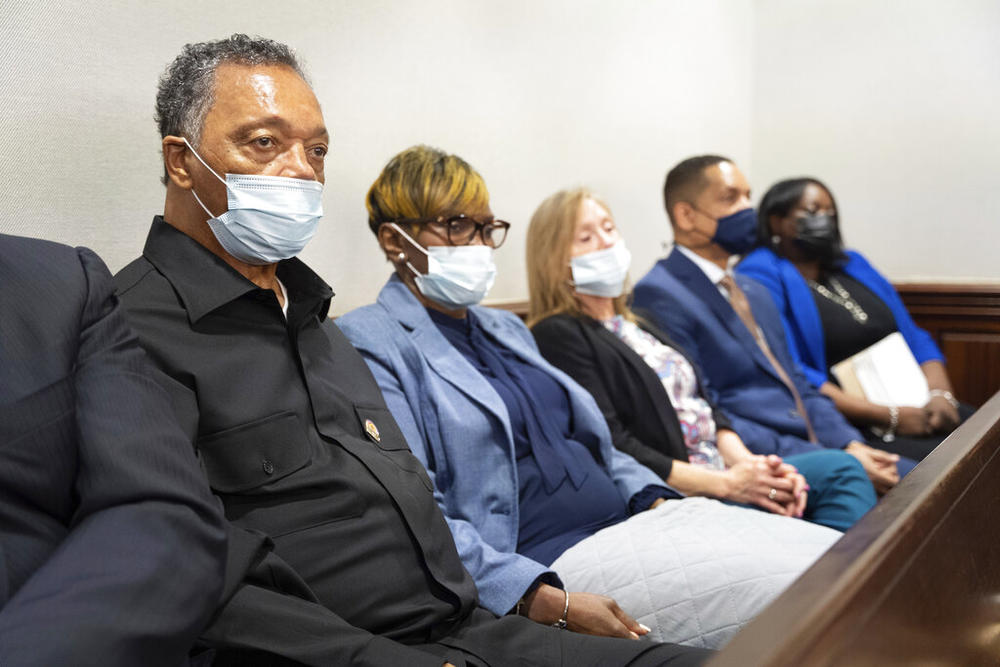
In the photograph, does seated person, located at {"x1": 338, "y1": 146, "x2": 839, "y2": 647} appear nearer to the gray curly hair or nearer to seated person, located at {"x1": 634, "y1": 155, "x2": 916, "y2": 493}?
the gray curly hair

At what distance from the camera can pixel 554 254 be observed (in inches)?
105

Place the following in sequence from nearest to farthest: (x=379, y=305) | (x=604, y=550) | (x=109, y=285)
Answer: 1. (x=109, y=285)
2. (x=604, y=550)
3. (x=379, y=305)

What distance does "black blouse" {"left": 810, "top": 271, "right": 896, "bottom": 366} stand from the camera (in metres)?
3.81

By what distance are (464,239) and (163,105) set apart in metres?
0.75

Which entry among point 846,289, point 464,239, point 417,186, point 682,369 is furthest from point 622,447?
point 846,289

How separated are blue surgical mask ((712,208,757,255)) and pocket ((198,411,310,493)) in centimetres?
213

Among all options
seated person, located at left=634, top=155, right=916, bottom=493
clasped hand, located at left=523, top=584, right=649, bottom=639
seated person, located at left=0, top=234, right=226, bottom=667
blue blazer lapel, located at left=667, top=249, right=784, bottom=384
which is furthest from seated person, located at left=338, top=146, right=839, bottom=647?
blue blazer lapel, located at left=667, top=249, right=784, bottom=384

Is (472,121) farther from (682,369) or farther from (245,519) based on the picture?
(245,519)

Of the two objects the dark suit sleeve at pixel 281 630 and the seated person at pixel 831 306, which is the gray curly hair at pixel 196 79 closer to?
the dark suit sleeve at pixel 281 630

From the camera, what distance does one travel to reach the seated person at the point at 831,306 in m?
3.51

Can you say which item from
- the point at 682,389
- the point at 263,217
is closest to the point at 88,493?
the point at 263,217

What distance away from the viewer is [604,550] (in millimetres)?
1884

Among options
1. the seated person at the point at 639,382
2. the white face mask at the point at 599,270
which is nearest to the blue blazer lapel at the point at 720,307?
the seated person at the point at 639,382

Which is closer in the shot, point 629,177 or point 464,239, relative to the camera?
point 464,239
